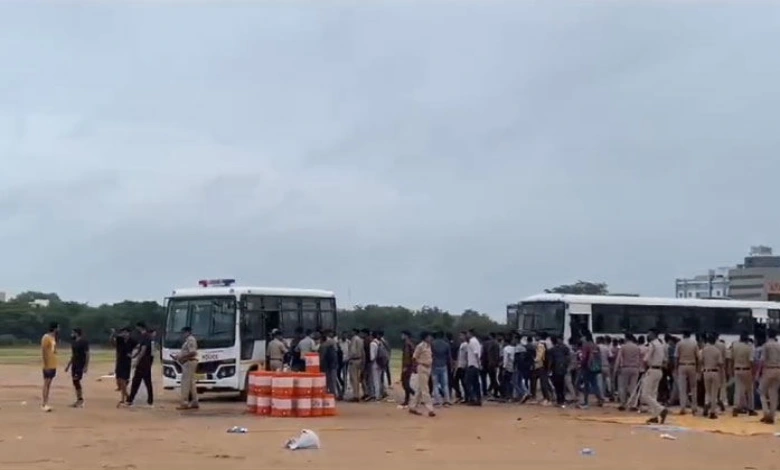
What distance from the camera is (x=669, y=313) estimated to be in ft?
115

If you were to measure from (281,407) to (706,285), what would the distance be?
35285 millimetres

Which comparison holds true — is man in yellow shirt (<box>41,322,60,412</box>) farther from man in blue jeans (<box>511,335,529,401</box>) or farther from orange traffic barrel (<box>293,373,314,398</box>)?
man in blue jeans (<box>511,335,529,401</box>)

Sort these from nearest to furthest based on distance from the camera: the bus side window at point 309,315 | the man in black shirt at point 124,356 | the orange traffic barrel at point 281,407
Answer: the orange traffic barrel at point 281,407, the man in black shirt at point 124,356, the bus side window at point 309,315

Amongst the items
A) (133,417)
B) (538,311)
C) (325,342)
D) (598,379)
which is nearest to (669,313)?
(538,311)

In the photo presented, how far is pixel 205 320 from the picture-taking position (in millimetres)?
24781

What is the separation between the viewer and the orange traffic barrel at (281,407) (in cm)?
2154

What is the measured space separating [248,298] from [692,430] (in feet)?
32.8

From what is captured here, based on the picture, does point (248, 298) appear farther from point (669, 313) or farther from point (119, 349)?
point (669, 313)

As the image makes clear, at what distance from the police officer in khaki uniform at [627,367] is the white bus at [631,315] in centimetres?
759

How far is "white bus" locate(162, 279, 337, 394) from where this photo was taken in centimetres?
2450

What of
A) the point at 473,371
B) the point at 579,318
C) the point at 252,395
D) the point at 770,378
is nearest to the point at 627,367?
the point at 473,371

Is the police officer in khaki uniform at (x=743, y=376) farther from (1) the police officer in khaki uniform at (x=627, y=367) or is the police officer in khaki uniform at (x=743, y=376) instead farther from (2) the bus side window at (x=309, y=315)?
(2) the bus side window at (x=309, y=315)

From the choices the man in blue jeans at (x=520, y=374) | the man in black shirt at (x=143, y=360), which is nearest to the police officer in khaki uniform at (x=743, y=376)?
the man in blue jeans at (x=520, y=374)

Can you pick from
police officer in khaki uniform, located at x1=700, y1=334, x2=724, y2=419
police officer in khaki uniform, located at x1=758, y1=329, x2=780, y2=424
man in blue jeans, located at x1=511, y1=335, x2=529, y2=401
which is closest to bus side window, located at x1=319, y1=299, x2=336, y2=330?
man in blue jeans, located at x1=511, y1=335, x2=529, y2=401
